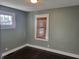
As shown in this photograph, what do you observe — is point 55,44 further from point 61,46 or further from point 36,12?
point 36,12

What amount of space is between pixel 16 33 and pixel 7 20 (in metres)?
0.97

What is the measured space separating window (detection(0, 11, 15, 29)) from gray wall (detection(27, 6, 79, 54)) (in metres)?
1.67

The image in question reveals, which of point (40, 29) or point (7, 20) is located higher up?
point (7, 20)

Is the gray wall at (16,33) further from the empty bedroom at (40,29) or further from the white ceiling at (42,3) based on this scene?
the white ceiling at (42,3)

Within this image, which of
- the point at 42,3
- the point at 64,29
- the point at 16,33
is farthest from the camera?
the point at 16,33

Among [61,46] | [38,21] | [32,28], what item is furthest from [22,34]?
[61,46]

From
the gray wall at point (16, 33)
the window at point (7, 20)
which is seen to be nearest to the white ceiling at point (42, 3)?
the window at point (7, 20)

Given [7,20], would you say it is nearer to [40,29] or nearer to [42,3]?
[42,3]

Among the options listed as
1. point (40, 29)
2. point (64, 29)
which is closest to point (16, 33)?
point (40, 29)

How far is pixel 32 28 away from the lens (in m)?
5.00

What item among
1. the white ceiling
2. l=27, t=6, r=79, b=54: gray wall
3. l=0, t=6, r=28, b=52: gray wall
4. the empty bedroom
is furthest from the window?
l=27, t=6, r=79, b=54: gray wall

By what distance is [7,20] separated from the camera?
371 centimetres

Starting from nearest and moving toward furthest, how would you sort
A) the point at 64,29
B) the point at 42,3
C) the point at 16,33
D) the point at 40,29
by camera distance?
the point at 42,3 → the point at 64,29 → the point at 16,33 → the point at 40,29

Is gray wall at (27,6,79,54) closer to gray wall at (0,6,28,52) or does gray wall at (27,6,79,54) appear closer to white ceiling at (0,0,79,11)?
white ceiling at (0,0,79,11)
